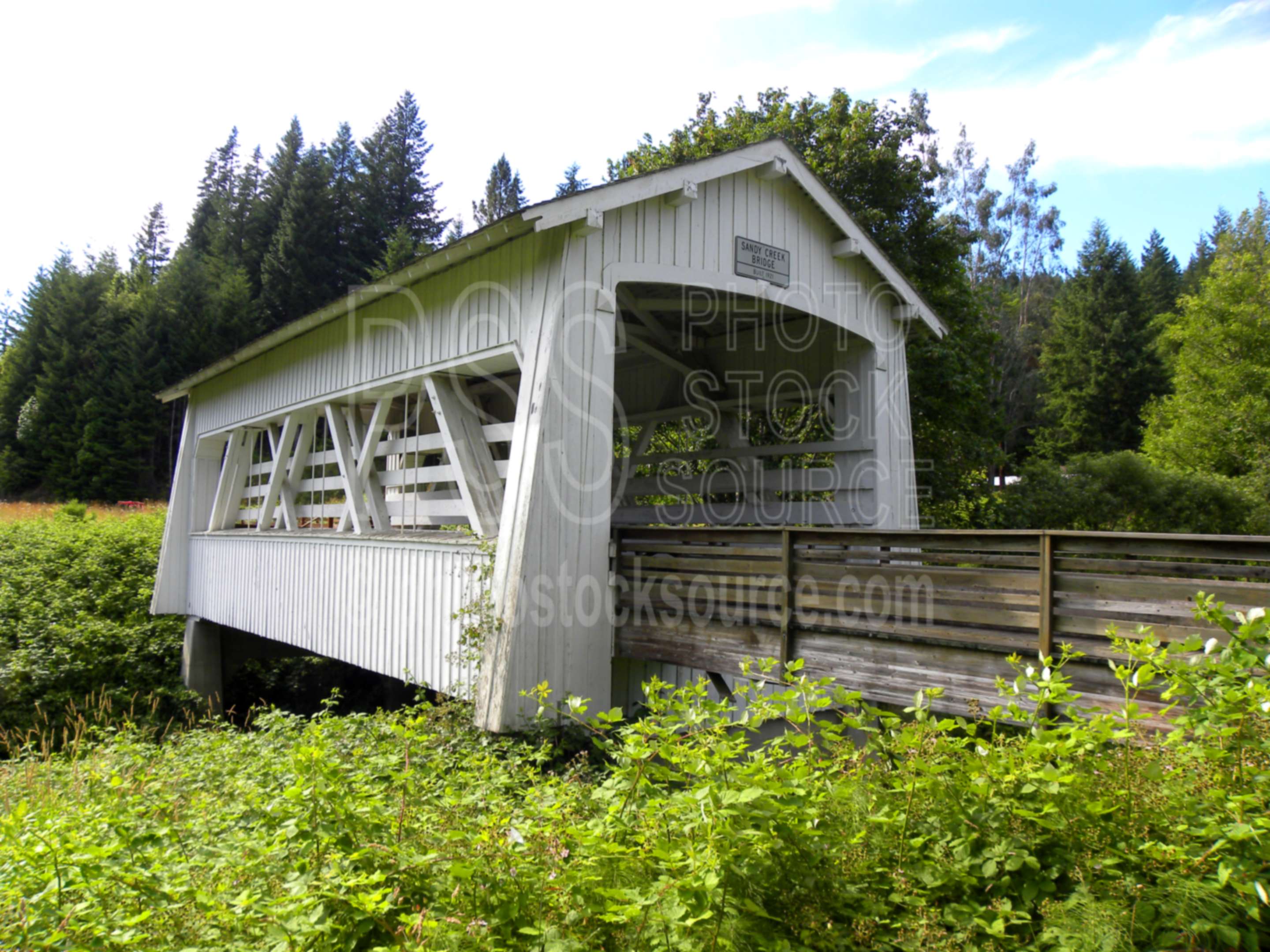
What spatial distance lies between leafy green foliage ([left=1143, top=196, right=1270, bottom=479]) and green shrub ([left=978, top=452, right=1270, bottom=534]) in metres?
5.36

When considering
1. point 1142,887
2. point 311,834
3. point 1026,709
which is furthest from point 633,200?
point 1142,887

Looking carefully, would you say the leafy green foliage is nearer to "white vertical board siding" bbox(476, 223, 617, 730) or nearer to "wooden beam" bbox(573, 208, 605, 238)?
"white vertical board siding" bbox(476, 223, 617, 730)

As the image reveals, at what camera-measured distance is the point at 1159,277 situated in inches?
1598

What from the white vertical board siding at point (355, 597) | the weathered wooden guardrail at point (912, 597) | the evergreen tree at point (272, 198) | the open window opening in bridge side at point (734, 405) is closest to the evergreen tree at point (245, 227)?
the evergreen tree at point (272, 198)

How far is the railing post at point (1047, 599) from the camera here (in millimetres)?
4051

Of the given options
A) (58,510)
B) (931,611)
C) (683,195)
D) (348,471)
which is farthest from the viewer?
(58,510)

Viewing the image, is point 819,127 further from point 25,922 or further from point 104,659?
point 25,922

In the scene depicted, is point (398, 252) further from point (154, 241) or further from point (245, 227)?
point (154, 241)

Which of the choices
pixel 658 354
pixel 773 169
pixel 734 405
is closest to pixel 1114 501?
pixel 734 405

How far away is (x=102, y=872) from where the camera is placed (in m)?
2.62

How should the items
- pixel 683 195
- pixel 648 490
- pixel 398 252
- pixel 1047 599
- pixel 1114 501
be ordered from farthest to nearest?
pixel 398 252 < pixel 1114 501 < pixel 648 490 < pixel 683 195 < pixel 1047 599

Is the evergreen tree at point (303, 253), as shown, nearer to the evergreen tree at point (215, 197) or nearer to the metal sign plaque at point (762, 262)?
the evergreen tree at point (215, 197)

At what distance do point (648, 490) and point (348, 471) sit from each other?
379 cm

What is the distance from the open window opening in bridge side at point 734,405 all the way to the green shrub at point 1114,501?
4621 millimetres
